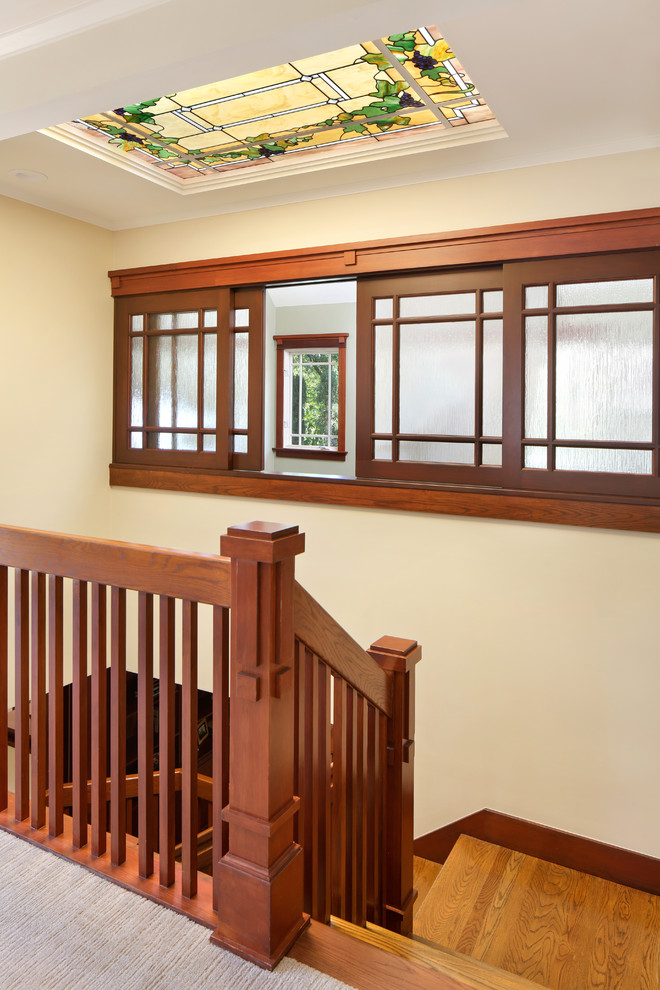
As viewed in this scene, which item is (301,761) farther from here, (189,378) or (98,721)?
(189,378)

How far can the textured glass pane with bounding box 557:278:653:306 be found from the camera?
281cm

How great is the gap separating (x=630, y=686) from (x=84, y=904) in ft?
7.63

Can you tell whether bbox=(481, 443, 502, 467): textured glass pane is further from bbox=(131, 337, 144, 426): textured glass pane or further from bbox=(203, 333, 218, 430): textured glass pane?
bbox=(131, 337, 144, 426): textured glass pane

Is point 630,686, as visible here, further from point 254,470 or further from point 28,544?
point 28,544

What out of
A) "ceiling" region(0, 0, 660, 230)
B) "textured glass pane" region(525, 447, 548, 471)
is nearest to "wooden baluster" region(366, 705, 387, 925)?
"textured glass pane" region(525, 447, 548, 471)

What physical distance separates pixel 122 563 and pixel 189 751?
44 cm

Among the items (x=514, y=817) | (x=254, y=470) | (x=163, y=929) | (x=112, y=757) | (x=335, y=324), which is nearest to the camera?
(x=163, y=929)

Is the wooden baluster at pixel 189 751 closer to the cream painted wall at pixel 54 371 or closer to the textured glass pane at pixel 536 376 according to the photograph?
the textured glass pane at pixel 536 376

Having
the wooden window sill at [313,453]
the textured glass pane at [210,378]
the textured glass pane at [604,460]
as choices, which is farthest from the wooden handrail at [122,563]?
the wooden window sill at [313,453]

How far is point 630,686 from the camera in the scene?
287cm

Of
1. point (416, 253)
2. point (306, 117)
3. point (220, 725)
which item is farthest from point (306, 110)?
point (220, 725)

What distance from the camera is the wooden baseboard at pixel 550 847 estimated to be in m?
2.86

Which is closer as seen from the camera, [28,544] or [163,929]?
[163,929]

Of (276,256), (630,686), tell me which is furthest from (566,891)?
(276,256)
